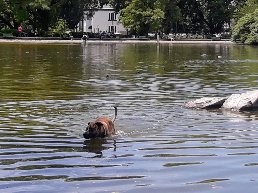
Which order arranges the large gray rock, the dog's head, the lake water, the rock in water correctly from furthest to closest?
the rock in water
the large gray rock
the dog's head
the lake water

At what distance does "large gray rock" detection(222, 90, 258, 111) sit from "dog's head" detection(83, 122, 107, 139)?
6373 mm

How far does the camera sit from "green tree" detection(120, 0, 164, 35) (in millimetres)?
103562

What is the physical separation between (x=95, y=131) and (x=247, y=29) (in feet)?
280

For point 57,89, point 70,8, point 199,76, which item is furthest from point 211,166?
point 70,8

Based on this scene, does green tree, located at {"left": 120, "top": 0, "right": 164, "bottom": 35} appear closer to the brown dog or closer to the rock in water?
the rock in water

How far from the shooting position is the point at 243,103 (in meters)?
19.3

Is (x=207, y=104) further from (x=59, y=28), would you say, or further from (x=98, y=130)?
(x=59, y=28)

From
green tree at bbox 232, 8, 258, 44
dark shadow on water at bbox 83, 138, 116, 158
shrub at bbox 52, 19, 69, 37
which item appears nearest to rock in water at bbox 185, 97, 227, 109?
dark shadow on water at bbox 83, 138, 116, 158

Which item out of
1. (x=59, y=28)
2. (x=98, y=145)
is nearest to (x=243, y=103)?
(x=98, y=145)

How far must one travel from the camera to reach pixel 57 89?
83.8 ft

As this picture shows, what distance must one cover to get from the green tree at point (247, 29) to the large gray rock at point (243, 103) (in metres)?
74.9

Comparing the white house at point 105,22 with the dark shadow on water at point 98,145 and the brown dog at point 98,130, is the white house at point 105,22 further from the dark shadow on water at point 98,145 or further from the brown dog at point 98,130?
the dark shadow on water at point 98,145

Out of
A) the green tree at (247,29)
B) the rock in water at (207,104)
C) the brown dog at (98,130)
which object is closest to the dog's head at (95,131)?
the brown dog at (98,130)

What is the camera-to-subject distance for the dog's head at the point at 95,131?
545 inches
